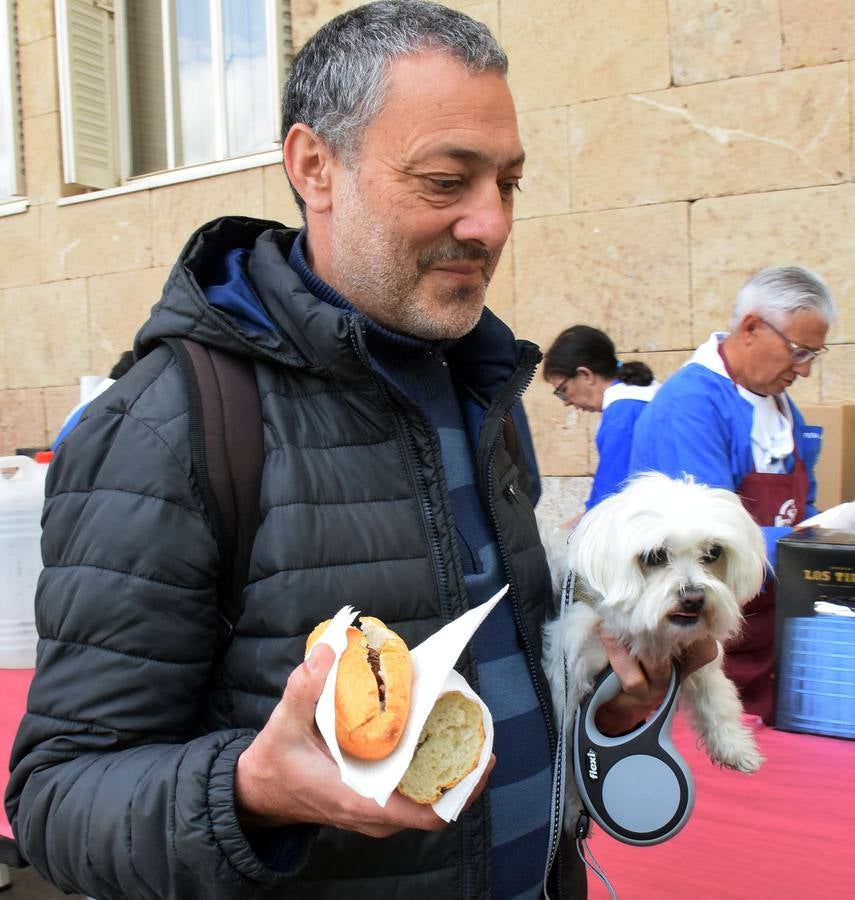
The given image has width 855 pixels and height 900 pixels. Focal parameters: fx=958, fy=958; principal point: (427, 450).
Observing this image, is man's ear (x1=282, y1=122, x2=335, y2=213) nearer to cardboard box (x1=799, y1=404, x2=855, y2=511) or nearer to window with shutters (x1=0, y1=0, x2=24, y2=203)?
cardboard box (x1=799, y1=404, x2=855, y2=511)

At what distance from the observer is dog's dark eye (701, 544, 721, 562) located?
5.73 ft

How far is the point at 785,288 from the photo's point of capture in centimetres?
320

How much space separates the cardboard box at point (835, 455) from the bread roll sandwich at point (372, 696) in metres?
3.35

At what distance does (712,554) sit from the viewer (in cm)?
176

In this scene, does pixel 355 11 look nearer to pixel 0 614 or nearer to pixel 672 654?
pixel 672 654

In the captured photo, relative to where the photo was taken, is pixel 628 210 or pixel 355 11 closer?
pixel 355 11

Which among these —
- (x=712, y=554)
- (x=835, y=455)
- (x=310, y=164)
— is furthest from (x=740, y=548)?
(x=835, y=455)

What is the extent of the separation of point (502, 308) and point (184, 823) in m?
5.39

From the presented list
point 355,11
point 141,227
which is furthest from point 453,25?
point 141,227

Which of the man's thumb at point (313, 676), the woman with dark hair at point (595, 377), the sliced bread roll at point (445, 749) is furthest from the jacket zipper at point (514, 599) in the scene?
the woman with dark hair at point (595, 377)

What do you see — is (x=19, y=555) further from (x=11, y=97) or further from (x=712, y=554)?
(x=11, y=97)

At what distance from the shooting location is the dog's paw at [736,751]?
182 cm

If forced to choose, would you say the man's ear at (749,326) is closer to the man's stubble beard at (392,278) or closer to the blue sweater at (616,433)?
the blue sweater at (616,433)

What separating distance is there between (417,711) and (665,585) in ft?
2.88
